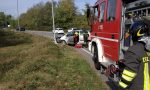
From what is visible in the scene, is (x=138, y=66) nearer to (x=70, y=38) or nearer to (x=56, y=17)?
(x=70, y=38)

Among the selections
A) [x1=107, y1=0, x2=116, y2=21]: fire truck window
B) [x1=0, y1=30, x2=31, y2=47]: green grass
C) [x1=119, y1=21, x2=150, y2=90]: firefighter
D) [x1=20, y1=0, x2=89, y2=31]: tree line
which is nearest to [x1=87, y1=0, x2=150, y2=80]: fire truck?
[x1=107, y1=0, x2=116, y2=21]: fire truck window

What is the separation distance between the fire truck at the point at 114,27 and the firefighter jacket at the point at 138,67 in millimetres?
3174

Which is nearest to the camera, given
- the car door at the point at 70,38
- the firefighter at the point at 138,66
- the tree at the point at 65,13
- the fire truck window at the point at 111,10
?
the firefighter at the point at 138,66

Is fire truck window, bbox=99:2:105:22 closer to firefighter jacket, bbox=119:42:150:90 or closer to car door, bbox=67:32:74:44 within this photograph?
firefighter jacket, bbox=119:42:150:90

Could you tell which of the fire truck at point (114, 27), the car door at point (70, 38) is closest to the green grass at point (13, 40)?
the car door at point (70, 38)

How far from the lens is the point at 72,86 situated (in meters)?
10.4

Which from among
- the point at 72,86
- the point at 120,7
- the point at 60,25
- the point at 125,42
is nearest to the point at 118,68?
the point at 125,42

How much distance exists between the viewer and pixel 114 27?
956 cm

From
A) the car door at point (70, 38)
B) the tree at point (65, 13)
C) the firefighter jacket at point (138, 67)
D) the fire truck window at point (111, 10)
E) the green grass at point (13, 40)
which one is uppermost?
the tree at point (65, 13)

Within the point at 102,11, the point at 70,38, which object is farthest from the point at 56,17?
the point at 102,11

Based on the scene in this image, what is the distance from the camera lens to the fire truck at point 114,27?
8320mm

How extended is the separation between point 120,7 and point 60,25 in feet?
290

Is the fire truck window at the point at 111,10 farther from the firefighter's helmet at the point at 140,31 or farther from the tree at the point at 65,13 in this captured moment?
the tree at the point at 65,13

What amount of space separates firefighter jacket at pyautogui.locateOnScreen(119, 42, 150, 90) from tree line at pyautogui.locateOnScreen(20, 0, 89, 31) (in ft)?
215
